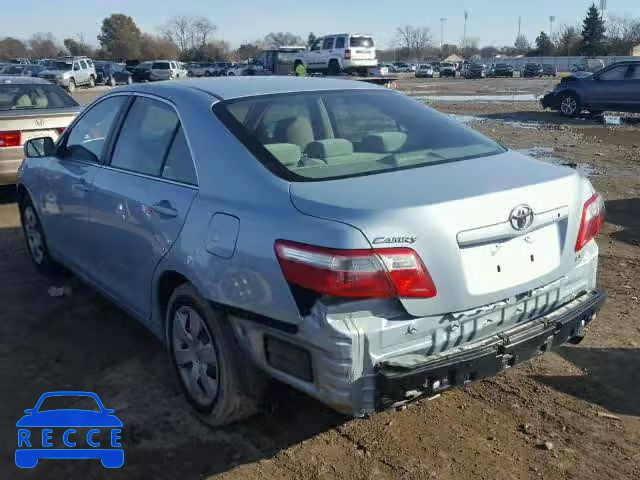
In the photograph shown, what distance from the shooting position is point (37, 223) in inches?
219

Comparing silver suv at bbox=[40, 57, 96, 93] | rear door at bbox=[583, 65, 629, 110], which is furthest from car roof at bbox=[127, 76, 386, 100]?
silver suv at bbox=[40, 57, 96, 93]

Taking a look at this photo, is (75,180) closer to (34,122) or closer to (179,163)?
(179,163)

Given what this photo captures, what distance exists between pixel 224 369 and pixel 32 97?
7.36 m

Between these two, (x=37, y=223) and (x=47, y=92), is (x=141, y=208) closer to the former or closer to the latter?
(x=37, y=223)

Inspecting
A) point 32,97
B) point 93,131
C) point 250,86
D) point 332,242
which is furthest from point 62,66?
point 332,242

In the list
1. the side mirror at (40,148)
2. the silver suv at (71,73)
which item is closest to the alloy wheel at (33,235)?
the side mirror at (40,148)

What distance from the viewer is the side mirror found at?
4.93 metres

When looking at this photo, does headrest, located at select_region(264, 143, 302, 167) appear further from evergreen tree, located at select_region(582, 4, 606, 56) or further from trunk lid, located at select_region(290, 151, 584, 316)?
evergreen tree, located at select_region(582, 4, 606, 56)

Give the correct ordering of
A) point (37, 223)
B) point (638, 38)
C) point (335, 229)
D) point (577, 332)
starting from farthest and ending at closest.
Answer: point (638, 38), point (37, 223), point (577, 332), point (335, 229)

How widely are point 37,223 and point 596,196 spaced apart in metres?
4.42

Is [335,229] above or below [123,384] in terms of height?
above

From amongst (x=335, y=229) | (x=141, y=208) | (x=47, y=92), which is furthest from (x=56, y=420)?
(x=47, y=92)

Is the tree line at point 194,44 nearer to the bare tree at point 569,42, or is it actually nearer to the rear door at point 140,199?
the bare tree at point 569,42

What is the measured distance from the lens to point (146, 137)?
12.5 ft
